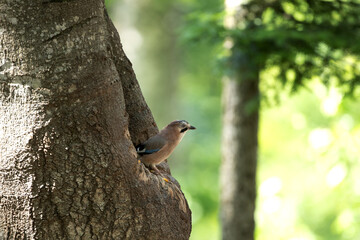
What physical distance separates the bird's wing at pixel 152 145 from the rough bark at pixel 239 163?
406 cm

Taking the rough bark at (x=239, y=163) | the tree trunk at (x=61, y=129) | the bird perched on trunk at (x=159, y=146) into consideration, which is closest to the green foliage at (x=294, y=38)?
the rough bark at (x=239, y=163)

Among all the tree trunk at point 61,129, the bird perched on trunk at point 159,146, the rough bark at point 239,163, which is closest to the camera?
the tree trunk at point 61,129

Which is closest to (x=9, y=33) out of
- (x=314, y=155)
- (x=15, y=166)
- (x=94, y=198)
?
(x=15, y=166)

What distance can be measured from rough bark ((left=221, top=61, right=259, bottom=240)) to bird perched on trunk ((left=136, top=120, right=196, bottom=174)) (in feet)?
12.8

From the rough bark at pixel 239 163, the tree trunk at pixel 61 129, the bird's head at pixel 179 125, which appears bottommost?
the tree trunk at pixel 61 129

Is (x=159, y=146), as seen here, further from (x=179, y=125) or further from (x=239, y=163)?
(x=239, y=163)

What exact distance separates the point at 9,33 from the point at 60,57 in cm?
32

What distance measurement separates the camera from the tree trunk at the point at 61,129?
288cm

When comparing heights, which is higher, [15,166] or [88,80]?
[88,80]

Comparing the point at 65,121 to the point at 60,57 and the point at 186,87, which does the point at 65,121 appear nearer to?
the point at 60,57

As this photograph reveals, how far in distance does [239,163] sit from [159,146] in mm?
4252

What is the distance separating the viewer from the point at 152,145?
3816 mm

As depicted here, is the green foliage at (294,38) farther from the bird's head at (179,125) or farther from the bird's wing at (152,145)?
the bird's wing at (152,145)

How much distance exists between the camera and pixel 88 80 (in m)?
2.98
